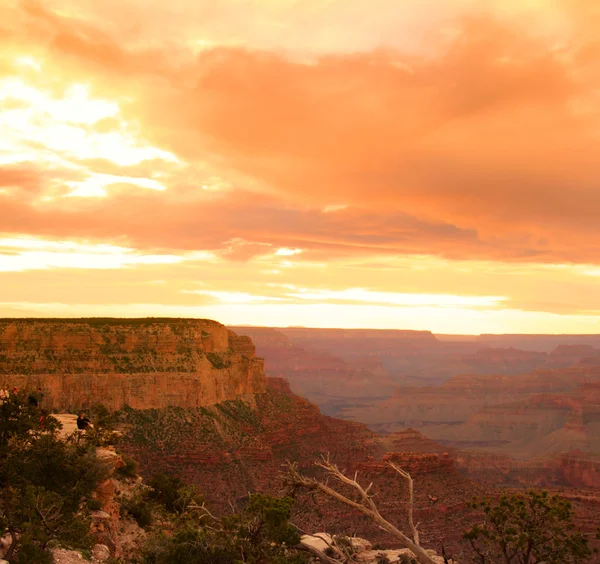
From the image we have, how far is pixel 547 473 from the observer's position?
135875 mm

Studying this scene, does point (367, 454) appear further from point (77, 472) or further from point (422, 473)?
point (77, 472)

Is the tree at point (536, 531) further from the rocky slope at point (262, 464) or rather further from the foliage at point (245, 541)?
the rocky slope at point (262, 464)

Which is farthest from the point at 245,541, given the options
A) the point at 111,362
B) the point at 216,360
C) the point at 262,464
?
the point at 216,360

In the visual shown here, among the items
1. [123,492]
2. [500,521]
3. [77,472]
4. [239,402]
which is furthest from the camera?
[239,402]

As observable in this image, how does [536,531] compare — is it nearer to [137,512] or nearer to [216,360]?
[137,512]

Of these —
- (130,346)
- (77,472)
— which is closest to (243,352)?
(130,346)

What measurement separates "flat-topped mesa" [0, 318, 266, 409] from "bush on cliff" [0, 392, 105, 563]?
4355 centimetres

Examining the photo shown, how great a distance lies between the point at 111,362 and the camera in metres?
83.8

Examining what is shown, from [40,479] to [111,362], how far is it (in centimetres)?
5486

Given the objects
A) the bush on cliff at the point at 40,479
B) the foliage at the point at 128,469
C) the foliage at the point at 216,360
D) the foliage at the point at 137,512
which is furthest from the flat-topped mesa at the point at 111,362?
the bush on cliff at the point at 40,479

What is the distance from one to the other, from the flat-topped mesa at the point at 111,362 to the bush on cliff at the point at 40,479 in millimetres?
43552

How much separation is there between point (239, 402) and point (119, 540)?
70.3 m

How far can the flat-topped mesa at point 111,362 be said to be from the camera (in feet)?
258

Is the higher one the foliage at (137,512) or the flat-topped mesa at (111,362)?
the flat-topped mesa at (111,362)
